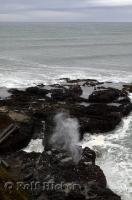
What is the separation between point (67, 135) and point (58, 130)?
2.15ft

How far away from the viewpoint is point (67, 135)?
920 inches

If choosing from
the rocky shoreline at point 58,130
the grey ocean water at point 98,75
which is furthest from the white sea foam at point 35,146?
the grey ocean water at point 98,75

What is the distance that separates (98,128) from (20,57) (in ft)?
141

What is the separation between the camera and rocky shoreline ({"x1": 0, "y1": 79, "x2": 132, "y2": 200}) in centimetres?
1669

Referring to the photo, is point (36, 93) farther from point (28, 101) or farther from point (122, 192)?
point (122, 192)

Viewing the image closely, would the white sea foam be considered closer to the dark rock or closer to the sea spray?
the sea spray

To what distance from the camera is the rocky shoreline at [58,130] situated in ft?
54.7

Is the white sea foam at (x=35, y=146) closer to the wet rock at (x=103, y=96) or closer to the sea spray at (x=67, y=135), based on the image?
the sea spray at (x=67, y=135)

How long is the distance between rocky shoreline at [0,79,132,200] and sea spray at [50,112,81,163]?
108 millimetres

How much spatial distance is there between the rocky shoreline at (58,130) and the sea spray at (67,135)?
108 millimetres

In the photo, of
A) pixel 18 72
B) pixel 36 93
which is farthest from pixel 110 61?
pixel 36 93

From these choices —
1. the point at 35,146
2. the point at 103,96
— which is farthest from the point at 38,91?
the point at 35,146

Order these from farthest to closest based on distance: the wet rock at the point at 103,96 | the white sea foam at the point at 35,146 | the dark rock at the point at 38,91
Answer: the dark rock at the point at 38,91 → the wet rock at the point at 103,96 → the white sea foam at the point at 35,146

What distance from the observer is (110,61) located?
2515 inches
